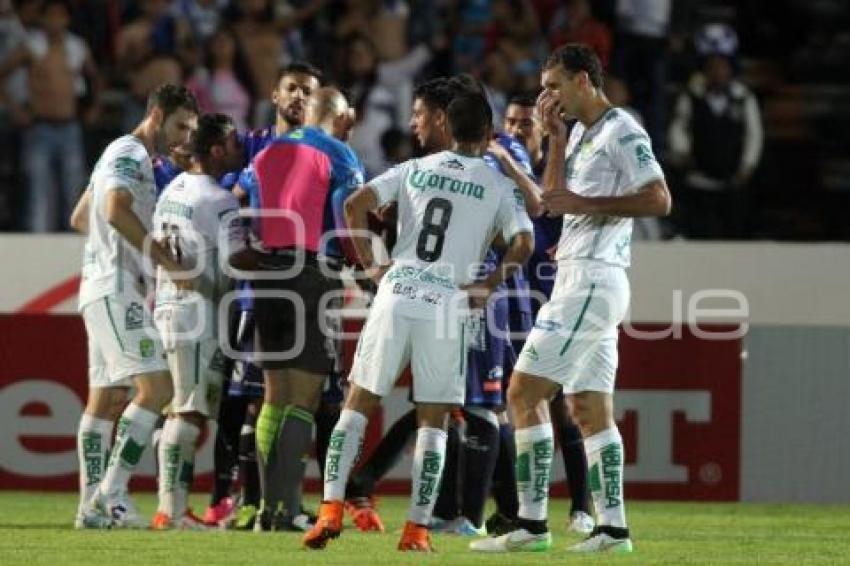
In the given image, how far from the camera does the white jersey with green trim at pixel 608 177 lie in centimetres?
999

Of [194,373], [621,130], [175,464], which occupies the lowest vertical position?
[175,464]

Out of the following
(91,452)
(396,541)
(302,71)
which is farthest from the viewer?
(302,71)

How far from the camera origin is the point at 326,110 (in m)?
11.3

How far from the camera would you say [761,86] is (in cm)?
1981

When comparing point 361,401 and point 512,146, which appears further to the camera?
point 512,146

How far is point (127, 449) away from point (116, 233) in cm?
112

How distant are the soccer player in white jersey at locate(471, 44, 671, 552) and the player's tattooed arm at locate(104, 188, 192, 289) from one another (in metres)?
2.27

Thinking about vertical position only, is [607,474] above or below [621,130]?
below

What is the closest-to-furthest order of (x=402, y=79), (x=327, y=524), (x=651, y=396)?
(x=327, y=524)
(x=651, y=396)
(x=402, y=79)

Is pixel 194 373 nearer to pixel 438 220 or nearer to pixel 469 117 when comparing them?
pixel 438 220

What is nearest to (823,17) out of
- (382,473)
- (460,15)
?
(460,15)

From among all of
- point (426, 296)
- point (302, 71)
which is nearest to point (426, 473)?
point (426, 296)

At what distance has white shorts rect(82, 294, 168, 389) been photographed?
11.6 meters

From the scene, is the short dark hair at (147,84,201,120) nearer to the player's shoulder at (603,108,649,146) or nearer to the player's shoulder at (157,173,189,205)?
the player's shoulder at (157,173,189,205)
